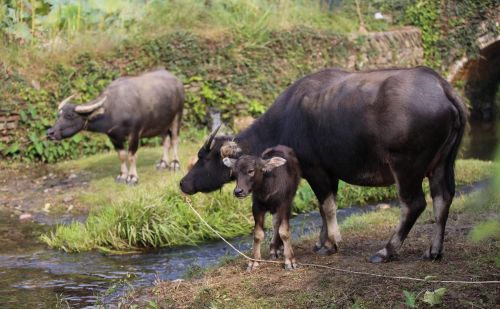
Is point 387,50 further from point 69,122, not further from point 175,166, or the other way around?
point 69,122

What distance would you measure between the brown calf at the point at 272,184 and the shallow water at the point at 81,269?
1439mm

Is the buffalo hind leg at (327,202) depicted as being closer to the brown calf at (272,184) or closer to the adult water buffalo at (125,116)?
the brown calf at (272,184)

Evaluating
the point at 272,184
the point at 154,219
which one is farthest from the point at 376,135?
the point at 154,219

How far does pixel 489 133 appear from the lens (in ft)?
62.5

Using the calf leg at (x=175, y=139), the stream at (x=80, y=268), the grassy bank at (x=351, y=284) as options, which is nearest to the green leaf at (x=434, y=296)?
the grassy bank at (x=351, y=284)

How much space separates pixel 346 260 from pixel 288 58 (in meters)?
10.8

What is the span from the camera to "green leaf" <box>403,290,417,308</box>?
5.38 metres

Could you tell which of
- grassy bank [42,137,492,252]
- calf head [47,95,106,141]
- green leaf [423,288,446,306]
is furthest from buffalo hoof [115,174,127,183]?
green leaf [423,288,446,306]

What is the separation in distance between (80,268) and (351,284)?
395cm

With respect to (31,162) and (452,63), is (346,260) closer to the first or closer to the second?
(31,162)

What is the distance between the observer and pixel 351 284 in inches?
237

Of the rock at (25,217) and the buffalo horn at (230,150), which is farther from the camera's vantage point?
the rock at (25,217)

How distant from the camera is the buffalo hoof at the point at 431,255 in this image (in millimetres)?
6445

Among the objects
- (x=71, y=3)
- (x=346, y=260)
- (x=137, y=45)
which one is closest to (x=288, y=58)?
(x=137, y=45)
